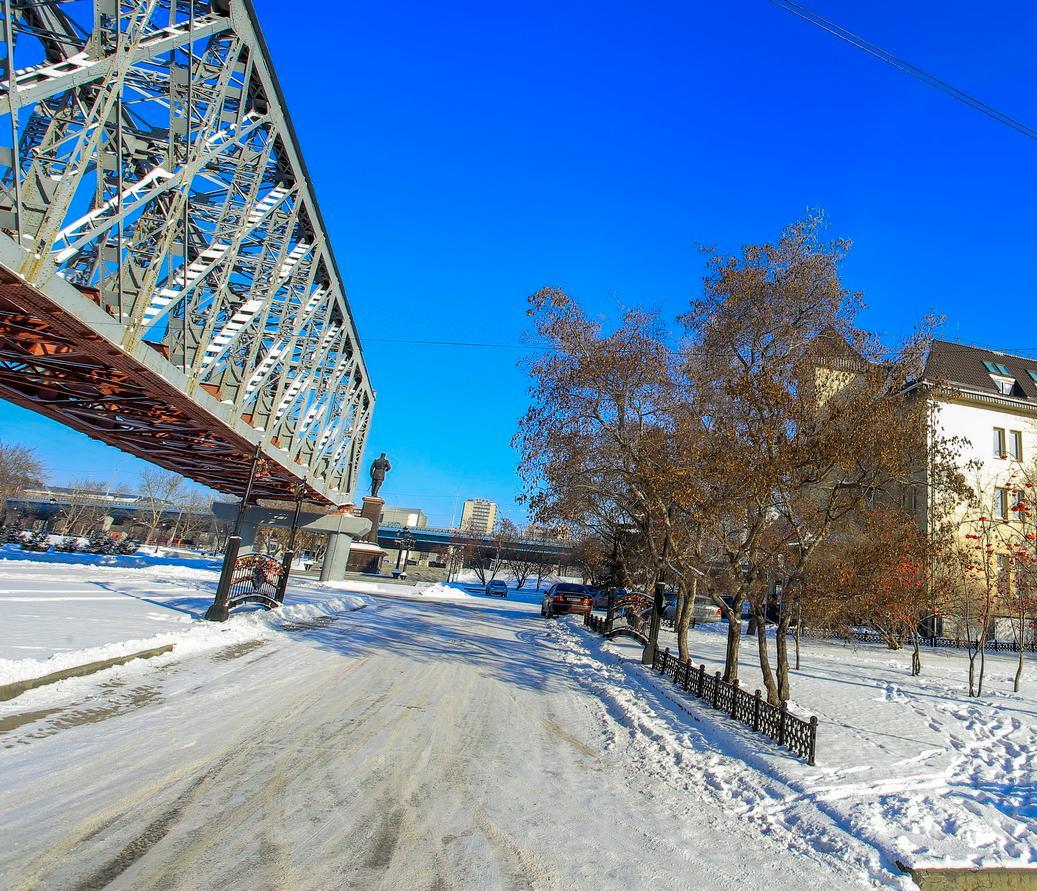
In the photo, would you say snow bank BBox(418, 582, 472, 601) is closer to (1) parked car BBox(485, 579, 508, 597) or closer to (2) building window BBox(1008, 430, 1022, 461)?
(1) parked car BBox(485, 579, 508, 597)

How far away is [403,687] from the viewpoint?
463 inches

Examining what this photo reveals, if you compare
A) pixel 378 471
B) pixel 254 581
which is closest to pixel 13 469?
pixel 378 471

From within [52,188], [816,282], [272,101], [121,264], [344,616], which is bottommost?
[344,616]

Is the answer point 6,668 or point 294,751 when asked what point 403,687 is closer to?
point 294,751

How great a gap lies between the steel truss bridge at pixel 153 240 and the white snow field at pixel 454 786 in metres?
7.21

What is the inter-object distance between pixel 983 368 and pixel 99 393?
153 feet

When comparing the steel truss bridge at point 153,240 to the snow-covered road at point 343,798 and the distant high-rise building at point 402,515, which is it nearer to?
the snow-covered road at point 343,798

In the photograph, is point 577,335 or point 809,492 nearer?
point 809,492

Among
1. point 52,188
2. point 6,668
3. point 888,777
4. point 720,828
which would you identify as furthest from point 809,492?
point 52,188

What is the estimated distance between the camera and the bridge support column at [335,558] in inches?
1863

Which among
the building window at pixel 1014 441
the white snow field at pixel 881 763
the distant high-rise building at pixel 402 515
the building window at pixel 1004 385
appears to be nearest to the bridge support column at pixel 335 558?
the white snow field at pixel 881 763

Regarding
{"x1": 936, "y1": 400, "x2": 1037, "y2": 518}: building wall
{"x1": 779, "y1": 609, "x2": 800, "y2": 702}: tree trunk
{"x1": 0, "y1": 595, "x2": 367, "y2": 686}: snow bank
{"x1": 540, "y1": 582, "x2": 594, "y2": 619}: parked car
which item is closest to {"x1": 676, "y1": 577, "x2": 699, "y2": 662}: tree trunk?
{"x1": 779, "y1": 609, "x2": 800, "y2": 702}: tree trunk

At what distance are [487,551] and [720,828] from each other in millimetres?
79886

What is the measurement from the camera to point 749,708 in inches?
426
